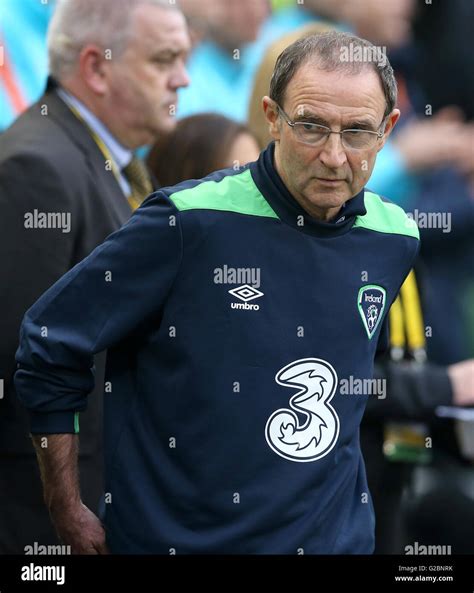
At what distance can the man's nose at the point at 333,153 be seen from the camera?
260cm

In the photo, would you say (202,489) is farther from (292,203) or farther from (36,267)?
(36,267)

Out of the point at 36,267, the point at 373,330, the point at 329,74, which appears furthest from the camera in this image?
the point at 36,267

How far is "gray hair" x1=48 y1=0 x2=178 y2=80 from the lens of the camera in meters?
3.87

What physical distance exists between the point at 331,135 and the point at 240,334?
1.47 ft

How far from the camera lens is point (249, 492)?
2.63 metres

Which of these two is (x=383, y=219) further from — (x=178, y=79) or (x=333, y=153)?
(x=178, y=79)

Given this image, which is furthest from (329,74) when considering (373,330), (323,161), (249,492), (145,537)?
(145,537)

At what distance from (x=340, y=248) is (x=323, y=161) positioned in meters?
0.21

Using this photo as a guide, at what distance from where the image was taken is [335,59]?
2.62 metres
